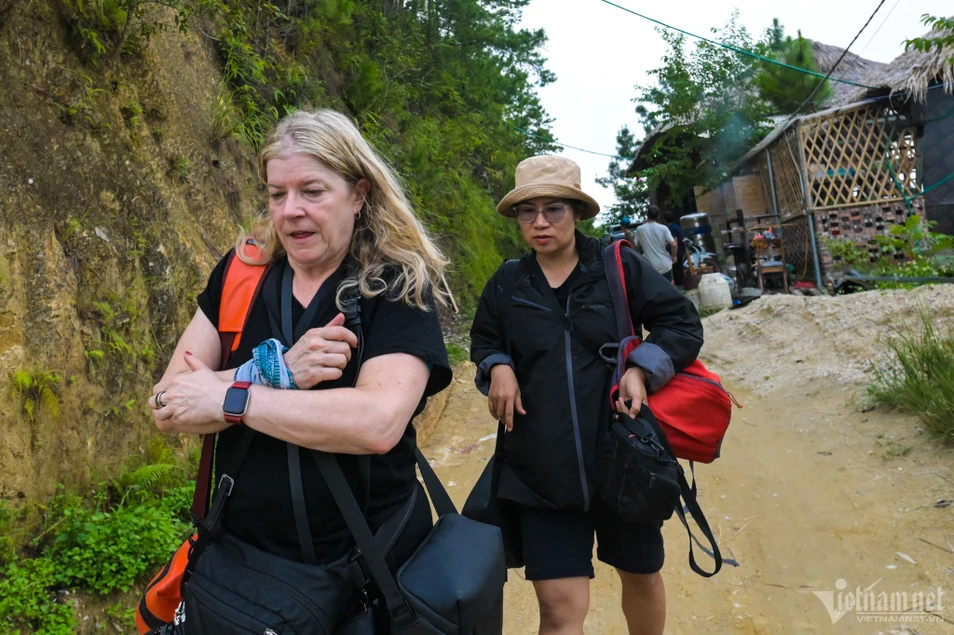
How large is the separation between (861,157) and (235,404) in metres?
15.2

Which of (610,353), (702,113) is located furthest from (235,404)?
(702,113)

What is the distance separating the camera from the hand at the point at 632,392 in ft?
Result: 8.05

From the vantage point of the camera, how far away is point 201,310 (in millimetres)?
1969

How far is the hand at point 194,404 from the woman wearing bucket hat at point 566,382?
46.6 inches

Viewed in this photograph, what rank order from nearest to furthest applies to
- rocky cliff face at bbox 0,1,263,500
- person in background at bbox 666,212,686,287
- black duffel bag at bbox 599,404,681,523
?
black duffel bag at bbox 599,404,681,523
rocky cliff face at bbox 0,1,263,500
person in background at bbox 666,212,686,287

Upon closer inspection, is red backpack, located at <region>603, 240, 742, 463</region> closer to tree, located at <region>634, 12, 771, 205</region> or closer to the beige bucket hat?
the beige bucket hat

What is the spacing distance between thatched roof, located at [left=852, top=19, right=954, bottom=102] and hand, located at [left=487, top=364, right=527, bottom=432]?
1212 cm

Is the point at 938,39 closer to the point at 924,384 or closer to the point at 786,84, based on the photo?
the point at 924,384

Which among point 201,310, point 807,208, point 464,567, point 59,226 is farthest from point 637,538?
point 807,208

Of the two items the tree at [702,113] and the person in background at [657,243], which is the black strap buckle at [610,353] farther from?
the tree at [702,113]

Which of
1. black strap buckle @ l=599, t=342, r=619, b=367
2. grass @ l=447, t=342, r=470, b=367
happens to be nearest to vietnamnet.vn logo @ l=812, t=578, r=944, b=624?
black strap buckle @ l=599, t=342, r=619, b=367

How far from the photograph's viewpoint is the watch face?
5.36 feet

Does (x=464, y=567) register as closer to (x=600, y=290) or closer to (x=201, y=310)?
(x=201, y=310)

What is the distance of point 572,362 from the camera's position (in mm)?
2613
